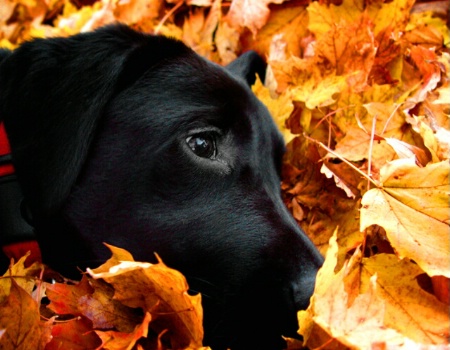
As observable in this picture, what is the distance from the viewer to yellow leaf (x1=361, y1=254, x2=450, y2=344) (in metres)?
1.52

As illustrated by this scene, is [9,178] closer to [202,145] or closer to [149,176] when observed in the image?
[149,176]

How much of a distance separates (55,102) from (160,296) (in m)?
0.84

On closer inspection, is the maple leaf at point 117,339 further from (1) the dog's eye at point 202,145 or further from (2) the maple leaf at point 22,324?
(1) the dog's eye at point 202,145

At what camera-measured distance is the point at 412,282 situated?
1.63m

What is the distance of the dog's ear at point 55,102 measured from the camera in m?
1.86

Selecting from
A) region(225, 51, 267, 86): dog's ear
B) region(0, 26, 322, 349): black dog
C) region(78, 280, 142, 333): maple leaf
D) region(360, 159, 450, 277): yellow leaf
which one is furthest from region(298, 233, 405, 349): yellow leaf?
region(225, 51, 267, 86): dog's ear

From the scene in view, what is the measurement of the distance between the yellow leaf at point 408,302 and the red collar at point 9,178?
1.14 meters

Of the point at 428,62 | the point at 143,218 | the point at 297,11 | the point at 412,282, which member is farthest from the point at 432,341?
the point at 297,11

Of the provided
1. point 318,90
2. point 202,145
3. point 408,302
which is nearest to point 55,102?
point 202,145

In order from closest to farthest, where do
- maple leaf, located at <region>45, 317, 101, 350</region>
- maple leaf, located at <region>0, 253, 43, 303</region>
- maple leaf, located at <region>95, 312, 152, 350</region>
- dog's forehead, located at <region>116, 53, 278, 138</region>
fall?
1. maple leaf, located at <region>95, 312, 152, 350</region>
2. maple leaf, located at <region>45, 317, 101, 350</region>
3. maple leaf, located at <region>0, 253, 43, 303</region>
4. dog's forehead, located at <region>116, 53, 278, 138</region>

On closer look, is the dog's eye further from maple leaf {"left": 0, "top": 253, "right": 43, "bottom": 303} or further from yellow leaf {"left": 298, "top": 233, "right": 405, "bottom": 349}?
yellow leaf {"left": 298, "top": 233, "right": 405, "bottom": 349}

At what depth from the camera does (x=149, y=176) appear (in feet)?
6.14

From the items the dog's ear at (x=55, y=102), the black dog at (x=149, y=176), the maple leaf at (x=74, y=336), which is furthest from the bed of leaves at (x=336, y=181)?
the dog's ear at (x=55, y=102)

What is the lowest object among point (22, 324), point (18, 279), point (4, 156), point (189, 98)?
point (18, 279)
